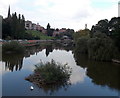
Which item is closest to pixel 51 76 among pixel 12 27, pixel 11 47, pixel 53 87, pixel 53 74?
pixel 53 74

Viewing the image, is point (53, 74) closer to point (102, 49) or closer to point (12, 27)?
point (102, 49)

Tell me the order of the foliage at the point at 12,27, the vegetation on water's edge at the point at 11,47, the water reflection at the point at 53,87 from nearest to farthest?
1. the water reflection at the point at 53,87
2. the vegetation on water's edge at the point at 11,47
3. the foliage at the point at 12,27

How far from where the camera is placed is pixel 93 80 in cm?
1612

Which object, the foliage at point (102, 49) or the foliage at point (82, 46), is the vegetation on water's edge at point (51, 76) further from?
the foliage at point (82, 46)

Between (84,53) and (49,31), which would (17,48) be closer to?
(84,53)

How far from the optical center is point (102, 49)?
88.8 ft

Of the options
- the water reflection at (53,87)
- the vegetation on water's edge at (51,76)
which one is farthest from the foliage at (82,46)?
the water reflection at (53,87)

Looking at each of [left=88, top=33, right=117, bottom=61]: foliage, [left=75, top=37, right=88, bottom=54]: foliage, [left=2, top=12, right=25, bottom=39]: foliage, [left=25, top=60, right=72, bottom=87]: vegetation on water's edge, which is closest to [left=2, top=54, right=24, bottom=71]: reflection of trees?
[left=25, top=60, right=72, bottom=87]: vegetation on water's edge

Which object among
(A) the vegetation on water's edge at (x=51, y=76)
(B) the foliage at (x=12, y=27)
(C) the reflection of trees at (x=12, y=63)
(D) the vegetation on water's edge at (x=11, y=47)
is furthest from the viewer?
(B) the foliage at (x=12, y=27)

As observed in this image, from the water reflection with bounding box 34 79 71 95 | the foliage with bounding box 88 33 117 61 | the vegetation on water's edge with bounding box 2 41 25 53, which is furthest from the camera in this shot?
the vegetation on water's edge with bounding box 2 41 25 53

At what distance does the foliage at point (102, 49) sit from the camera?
26.8 meters

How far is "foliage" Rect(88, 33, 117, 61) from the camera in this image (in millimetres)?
26797

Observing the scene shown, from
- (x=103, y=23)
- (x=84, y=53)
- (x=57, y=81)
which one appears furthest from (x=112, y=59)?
(x=103, y=23)

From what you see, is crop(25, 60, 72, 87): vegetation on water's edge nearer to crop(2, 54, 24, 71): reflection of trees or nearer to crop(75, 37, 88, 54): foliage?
crop(2, 54, 24, 71): reflection of trees
